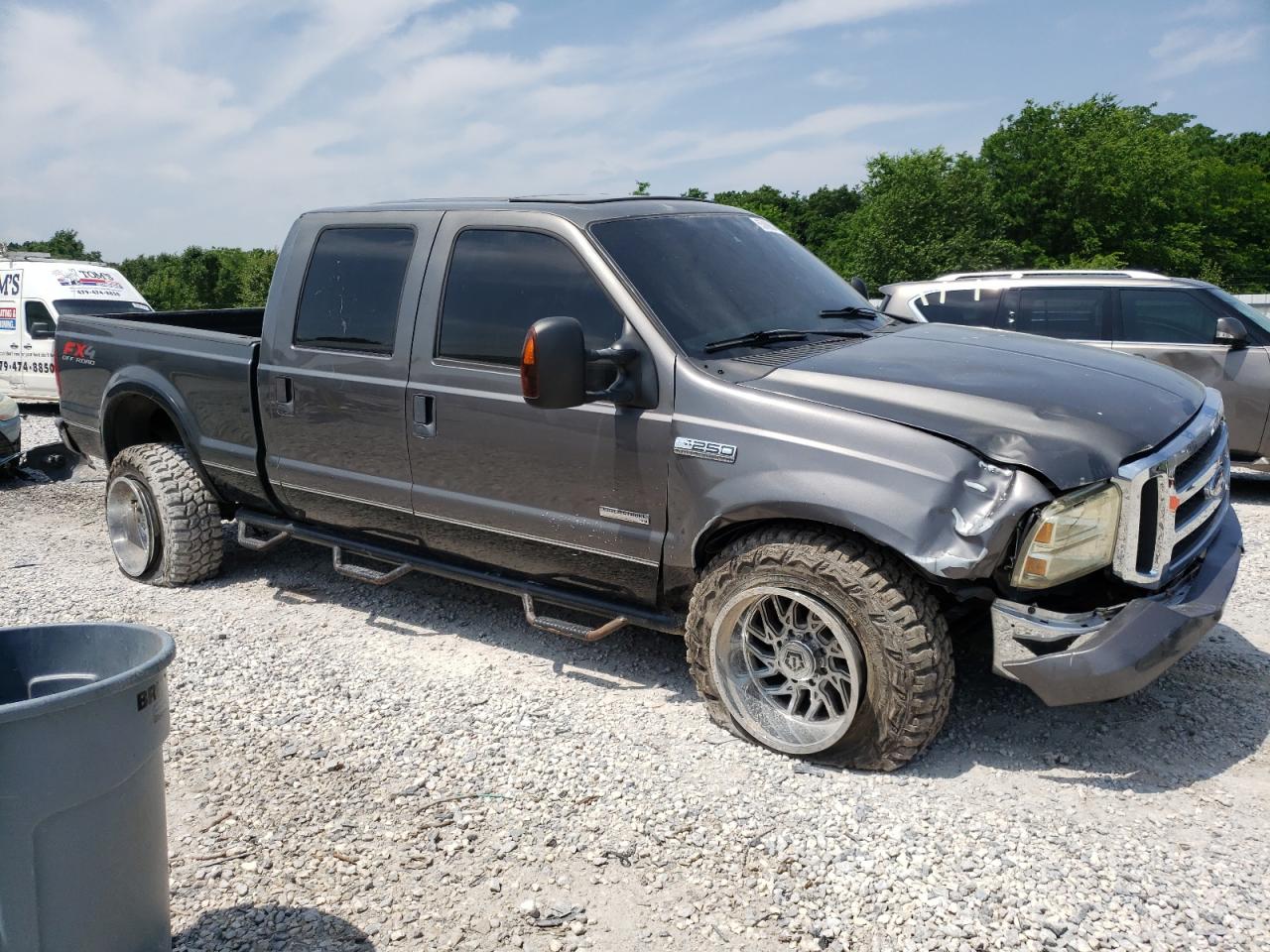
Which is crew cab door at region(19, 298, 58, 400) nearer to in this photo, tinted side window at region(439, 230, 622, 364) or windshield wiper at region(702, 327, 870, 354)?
tinted side window at region(439, 230, 622, 364)

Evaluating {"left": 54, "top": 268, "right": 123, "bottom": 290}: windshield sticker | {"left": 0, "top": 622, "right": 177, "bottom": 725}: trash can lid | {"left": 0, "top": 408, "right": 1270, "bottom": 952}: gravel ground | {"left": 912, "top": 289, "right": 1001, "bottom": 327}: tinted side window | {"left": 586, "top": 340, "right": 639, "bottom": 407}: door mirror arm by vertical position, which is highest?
{"left": 54, "top": 268, "right": 123, "bottom": 290}: windshield sticker

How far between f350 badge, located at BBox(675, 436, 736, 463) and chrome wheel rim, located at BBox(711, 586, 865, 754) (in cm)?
50

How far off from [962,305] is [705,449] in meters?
6.01

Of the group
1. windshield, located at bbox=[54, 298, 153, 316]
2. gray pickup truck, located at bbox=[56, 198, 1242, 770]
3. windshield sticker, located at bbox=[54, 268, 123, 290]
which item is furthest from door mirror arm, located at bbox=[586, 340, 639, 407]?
windshield sticker, located at bbox=[54, 268, 123, 290]

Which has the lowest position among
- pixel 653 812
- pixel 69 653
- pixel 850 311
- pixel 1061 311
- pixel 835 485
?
pixel 653 812

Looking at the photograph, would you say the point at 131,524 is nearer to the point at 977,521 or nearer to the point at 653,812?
the point at 653,812

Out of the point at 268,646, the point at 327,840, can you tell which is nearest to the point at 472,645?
the point at 268,646

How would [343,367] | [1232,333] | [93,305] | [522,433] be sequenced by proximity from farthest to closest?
[93,305], [1232,333], [343,367], [522,433]

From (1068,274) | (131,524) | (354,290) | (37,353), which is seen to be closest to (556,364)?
(354,290)

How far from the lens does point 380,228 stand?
5.00 meters

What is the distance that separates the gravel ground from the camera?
2.91 m

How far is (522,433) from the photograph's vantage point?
4.31 m

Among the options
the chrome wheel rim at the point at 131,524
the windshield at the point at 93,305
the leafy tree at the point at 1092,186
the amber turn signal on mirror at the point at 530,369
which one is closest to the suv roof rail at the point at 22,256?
the windshield at the point at 93,305

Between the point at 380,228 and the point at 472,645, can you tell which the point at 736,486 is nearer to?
the point at 472,645
